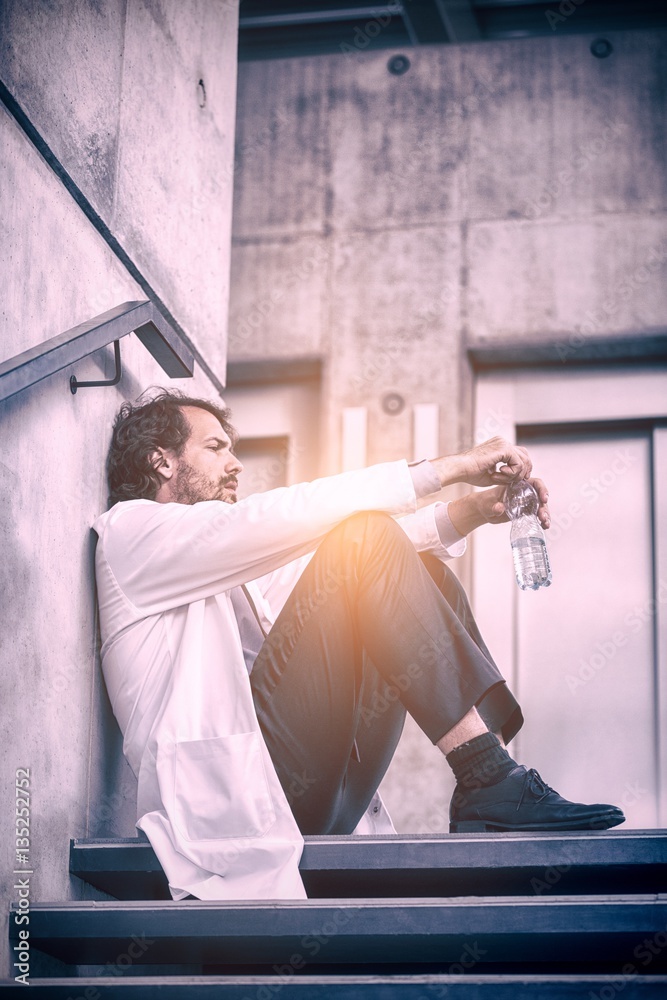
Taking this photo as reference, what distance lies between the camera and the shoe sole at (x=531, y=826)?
2012mm

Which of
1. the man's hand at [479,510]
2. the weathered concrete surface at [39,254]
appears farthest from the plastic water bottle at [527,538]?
the weathered concrete surface at [39,254]

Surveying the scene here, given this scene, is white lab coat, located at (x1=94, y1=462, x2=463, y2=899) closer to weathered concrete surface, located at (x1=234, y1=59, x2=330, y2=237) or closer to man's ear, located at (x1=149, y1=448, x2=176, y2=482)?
man's ear, located at (x1=149, y1=448, x2=176, y2=482)

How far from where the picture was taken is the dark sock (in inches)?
83.7

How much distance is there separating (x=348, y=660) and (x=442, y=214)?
321 cm

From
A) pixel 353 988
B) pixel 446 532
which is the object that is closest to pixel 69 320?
pixel 446 532

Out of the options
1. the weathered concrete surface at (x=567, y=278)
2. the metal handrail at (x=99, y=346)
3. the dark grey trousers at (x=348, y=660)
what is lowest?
the dark grey trousers at (x=348, y=660)

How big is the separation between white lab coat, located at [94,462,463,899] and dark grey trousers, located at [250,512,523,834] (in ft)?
0.21

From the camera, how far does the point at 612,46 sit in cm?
523

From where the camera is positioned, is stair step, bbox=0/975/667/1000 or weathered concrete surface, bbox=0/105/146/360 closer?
stair step, bbox=0/975/667/1000

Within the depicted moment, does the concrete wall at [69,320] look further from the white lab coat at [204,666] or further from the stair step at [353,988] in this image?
the stair step at [353,988]

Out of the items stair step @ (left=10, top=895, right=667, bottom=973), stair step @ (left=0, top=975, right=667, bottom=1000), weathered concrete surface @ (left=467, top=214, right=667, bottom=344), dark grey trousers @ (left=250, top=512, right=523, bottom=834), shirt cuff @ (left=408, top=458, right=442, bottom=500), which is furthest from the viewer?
weathered concrete surface @ (left=467, top=214, right=667, bottom=344)

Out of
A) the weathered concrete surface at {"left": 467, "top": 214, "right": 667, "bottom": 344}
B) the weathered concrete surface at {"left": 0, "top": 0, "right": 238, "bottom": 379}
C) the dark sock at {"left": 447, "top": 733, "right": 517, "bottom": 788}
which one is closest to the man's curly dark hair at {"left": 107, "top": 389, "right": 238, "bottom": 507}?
the weathered concrete surface at {"left": 0, "top": 0, "right": 238, "bottom": 379}

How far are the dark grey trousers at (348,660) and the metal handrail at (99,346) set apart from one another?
581 millimetres

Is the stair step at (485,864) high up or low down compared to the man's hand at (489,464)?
down
